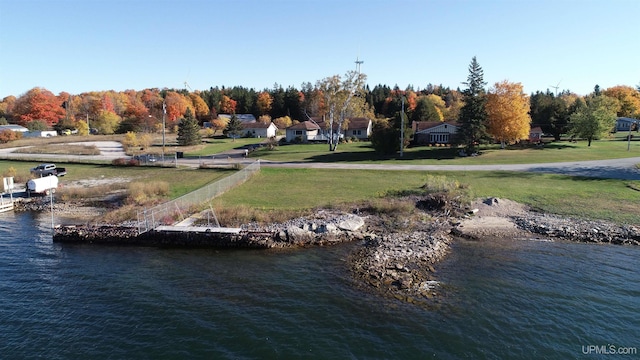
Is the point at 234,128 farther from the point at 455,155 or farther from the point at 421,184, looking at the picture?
the point at 421,184

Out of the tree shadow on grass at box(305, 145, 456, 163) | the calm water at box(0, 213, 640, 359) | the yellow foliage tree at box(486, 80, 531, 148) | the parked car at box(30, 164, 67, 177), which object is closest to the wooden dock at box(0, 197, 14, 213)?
the parked car at box(30, 164, 67, 177)

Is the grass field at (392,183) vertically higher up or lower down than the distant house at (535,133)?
lower down

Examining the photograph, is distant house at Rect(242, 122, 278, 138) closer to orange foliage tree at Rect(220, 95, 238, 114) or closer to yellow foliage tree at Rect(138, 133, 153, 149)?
yellow foliage tree at Rect(138, 133, 153, 149)

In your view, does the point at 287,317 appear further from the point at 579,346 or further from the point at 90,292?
the point at 579,346

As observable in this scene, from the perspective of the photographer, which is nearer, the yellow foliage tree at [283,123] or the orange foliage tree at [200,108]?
the yellow foliage tree at [283,123]

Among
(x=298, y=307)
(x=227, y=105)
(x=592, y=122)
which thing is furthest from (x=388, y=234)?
(x=227, y=105)

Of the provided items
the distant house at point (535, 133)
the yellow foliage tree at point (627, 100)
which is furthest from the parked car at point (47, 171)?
the yellow foliage tree at point (627, 100)

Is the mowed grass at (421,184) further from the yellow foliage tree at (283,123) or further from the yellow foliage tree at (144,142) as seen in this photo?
the yellow foliage tree at (283,123)

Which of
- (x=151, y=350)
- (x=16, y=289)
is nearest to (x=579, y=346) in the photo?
(x=151, y=350)
